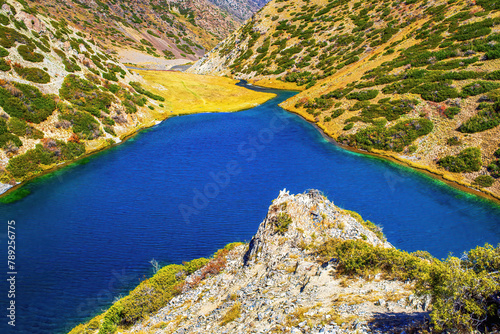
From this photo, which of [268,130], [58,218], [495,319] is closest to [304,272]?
[495,319]

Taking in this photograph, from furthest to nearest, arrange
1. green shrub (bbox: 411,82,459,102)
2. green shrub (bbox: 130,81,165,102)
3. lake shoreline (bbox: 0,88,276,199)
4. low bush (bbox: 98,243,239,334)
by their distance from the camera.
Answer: green shrub (bbox: 130,81,165,102) → green shrub (bbox: 411,82,459,102) → lake shoreline (bbox: 0,88,276,199) → low bush (bbox: 98,243,239,334)

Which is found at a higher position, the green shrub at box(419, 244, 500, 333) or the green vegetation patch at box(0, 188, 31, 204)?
the green shrub at box(419, 244, 500, 333)

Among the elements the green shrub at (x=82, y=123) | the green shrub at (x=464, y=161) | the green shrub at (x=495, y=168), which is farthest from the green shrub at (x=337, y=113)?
the green shrub at (x=82, y=123)

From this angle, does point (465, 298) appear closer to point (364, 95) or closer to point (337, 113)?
point (337, 113)

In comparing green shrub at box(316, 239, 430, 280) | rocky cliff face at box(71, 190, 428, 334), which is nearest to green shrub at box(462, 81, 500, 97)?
rocky cliff face at box(71, 190, 428, 334)

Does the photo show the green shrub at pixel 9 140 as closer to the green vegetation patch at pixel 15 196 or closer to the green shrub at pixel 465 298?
the green vegetation patch at pixel 15 196

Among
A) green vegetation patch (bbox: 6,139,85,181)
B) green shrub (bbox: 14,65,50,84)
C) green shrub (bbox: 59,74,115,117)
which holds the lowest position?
green vegetation patch (bbox: 6,139,85,181)

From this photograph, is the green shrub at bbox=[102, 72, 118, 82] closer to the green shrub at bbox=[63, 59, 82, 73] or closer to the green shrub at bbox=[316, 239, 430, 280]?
the green shrub at bbox=[63, 59, 82, 73]

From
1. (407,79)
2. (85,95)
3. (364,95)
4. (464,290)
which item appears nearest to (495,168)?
(407,79)
